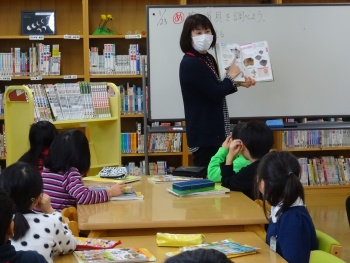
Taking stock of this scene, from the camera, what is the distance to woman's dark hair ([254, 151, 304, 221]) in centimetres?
225

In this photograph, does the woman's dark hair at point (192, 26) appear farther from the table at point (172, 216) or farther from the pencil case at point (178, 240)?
the pencil case at point (178, 240)

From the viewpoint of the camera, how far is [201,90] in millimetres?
3523

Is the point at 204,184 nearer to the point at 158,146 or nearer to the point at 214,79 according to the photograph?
the point at 214,79

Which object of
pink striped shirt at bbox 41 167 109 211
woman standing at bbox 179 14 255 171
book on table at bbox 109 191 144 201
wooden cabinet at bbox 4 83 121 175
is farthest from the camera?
wooden cabinet at bbox 4 83 121 175

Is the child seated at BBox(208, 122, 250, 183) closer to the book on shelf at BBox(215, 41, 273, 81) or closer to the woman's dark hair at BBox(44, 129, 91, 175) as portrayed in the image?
the woman's dark hair at BBox(44, 129, 91, 175)

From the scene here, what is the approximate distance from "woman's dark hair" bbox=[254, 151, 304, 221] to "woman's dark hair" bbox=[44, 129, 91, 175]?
3.36ft

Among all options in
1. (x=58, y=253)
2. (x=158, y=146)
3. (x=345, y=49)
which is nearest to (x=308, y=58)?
(x=345, y=49)

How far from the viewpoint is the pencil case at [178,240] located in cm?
205

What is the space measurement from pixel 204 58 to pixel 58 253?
1.92 metres

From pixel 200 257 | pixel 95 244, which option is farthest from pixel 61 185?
pixel 200 257

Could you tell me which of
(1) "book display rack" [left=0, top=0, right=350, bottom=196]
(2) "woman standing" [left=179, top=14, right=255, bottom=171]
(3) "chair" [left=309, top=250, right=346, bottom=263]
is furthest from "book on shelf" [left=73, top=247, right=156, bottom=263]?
(1) "book display rack" [left=0, top=0, right=350, bottom=196]

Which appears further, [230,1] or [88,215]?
[230,1]

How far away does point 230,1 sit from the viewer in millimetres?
6328

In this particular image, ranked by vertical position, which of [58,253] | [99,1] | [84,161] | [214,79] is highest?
[99,1]
